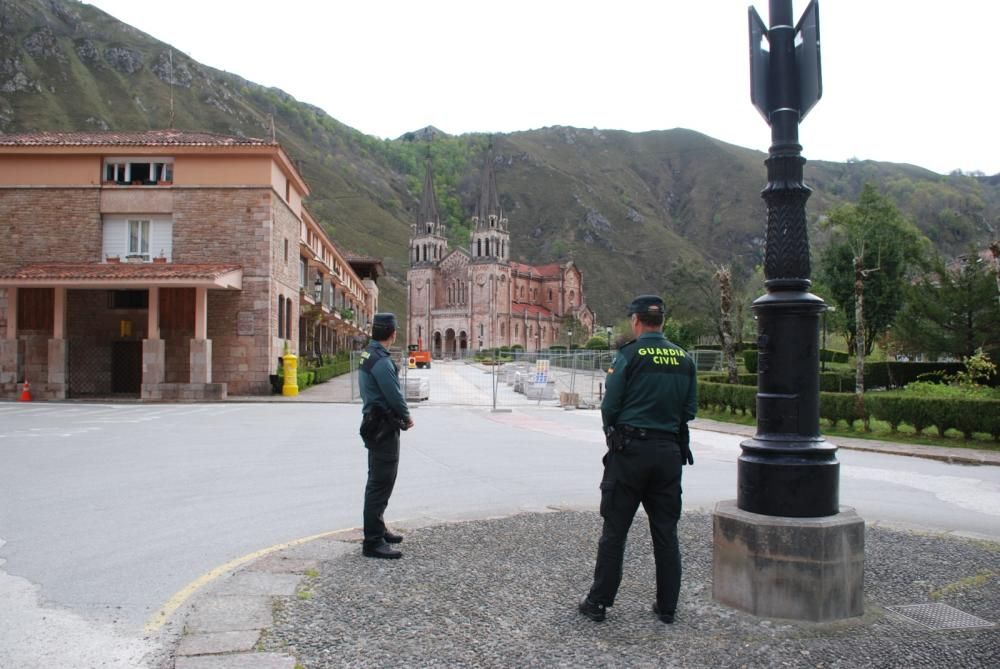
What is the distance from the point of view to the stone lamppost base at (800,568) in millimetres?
4352

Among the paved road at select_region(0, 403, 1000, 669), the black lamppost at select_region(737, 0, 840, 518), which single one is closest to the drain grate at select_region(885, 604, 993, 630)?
the black lamppost at select_region(737, 0, 840, 518)

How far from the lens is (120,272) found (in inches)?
1053

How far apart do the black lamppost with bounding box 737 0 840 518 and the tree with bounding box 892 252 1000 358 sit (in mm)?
23939

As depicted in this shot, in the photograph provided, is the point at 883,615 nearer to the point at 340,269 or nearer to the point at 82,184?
the point at 82,184

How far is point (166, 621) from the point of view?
173 inches

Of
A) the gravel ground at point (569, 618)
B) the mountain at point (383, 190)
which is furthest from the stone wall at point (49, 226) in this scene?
the mountain at point (383, 190)

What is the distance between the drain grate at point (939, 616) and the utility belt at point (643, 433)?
5.81 feet

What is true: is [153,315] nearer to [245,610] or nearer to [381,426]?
[381,426]

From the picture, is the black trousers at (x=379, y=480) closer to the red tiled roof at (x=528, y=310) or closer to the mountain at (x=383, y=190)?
the mountain at (x=383, y=190)

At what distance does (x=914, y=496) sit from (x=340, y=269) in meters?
53.2

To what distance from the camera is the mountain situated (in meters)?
112

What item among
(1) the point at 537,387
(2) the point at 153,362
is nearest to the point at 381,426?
(2) the point at 153,362

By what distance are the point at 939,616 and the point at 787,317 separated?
6.46ft

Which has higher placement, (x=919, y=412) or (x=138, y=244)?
(x=138, y=244)
